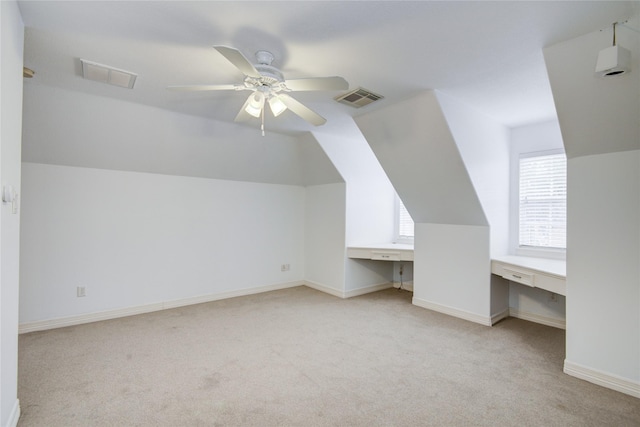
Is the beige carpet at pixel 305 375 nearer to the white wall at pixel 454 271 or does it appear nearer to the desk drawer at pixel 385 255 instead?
the white wall at pixel 454 271

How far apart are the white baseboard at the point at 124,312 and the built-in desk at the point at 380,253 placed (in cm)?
151

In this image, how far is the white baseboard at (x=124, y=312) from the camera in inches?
134

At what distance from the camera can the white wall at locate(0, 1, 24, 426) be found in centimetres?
161

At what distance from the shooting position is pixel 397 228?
5.52m

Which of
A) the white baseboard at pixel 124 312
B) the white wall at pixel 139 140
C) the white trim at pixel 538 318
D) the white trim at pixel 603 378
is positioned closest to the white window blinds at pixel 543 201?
the white trim at pixel 538 318

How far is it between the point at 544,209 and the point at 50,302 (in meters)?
5.74

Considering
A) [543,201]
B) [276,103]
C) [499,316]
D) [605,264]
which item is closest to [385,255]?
[499,316]

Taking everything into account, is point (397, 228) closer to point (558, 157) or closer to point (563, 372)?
point (558, 157)

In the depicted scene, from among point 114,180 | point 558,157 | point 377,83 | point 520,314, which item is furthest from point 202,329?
point 558,157

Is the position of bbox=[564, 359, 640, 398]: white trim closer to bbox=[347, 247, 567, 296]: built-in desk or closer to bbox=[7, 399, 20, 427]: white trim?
bbox=[347, 247, 567, 296]: built-in desk

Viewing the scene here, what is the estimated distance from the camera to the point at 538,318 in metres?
3.78

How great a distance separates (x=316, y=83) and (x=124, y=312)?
363 cm

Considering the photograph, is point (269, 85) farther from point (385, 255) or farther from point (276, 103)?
point (385, 255)

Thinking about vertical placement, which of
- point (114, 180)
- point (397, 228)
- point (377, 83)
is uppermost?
point (377, 83)
